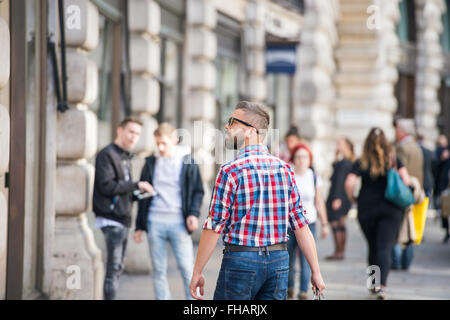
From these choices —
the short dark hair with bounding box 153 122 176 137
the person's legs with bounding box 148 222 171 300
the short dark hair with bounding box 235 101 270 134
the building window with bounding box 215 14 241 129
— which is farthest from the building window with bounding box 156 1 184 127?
the short dark hair with bounding box 235 101 270 134

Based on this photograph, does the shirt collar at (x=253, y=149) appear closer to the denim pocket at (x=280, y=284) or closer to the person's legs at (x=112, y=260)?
the denim pocket at (x=280, y=284)

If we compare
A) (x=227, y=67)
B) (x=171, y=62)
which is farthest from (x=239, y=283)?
(x=227, y=67)

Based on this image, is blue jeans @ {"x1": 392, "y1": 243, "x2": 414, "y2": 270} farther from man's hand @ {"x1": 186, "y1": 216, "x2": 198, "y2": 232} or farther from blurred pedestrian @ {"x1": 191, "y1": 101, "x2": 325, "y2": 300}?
blurred pedestrian @ {"x1": 191, "y1": 101, "x2": 325, "y2": 300}

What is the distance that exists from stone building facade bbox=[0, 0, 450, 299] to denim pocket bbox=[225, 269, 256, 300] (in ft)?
5.46

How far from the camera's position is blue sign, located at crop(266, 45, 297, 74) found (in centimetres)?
1491

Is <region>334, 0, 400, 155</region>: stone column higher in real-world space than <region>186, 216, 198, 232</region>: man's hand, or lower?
higher

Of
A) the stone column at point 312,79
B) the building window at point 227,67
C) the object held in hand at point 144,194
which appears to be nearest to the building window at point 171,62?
the building window at point 227,67

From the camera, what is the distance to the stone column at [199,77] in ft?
40.0

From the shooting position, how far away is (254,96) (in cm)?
1498

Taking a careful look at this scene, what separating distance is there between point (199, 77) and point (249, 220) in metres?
8.50

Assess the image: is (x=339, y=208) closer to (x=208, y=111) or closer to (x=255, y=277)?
(x=208, y=111)

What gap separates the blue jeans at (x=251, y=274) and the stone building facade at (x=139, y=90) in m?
1.64

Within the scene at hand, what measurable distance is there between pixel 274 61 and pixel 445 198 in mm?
4991

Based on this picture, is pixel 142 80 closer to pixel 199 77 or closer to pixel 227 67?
pixel 199 77
